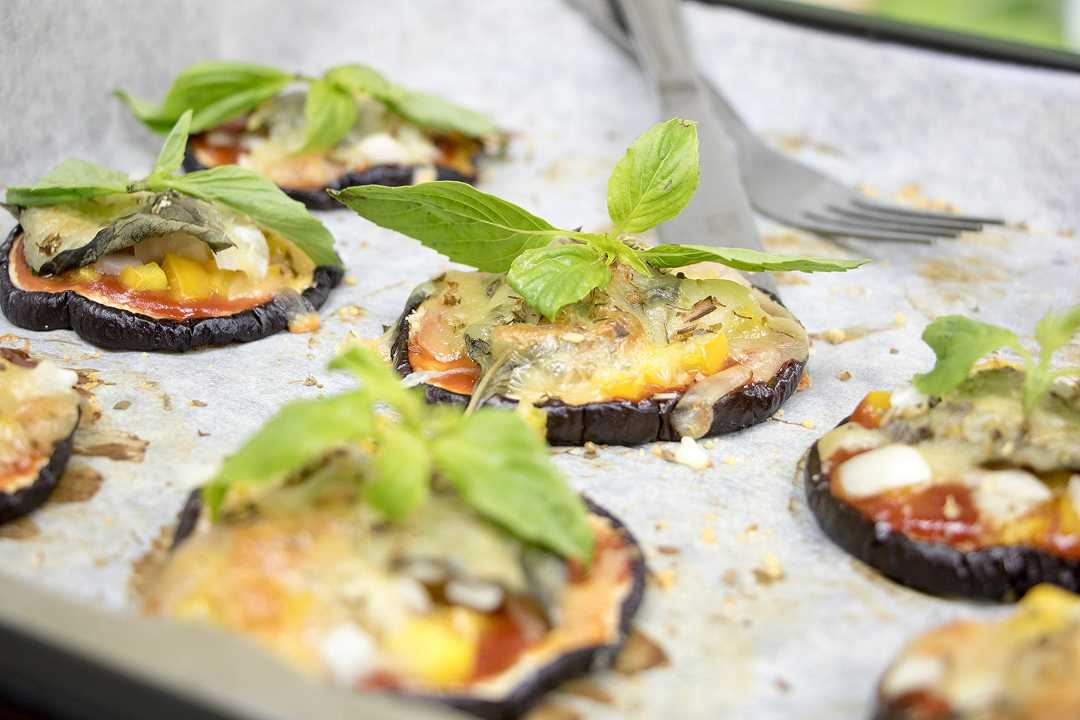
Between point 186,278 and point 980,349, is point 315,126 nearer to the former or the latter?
point 186,278

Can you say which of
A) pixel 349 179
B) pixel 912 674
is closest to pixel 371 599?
pixel 912 674

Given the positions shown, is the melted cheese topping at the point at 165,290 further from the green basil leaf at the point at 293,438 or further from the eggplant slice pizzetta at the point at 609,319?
the green basil leaf at the point at 293,438

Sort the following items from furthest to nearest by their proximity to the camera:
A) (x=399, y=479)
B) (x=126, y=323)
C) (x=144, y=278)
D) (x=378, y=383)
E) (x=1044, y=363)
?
1. (x=144, y=278)
2. (x=126, y=323)
3. (x=1044, y=363)
4. (x=378, y=383)
5. (x=399, y=479)

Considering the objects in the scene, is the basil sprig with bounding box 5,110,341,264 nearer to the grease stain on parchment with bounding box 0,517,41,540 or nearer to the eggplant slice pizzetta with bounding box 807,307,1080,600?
the grease stain on parchment with bounding box 0,517,41,540

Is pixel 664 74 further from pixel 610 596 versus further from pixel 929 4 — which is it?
pixel 929 4

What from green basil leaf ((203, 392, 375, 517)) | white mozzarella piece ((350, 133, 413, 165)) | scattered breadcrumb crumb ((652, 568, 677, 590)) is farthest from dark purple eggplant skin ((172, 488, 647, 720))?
white mozzarella piece ((350, 133, 413, 165))
